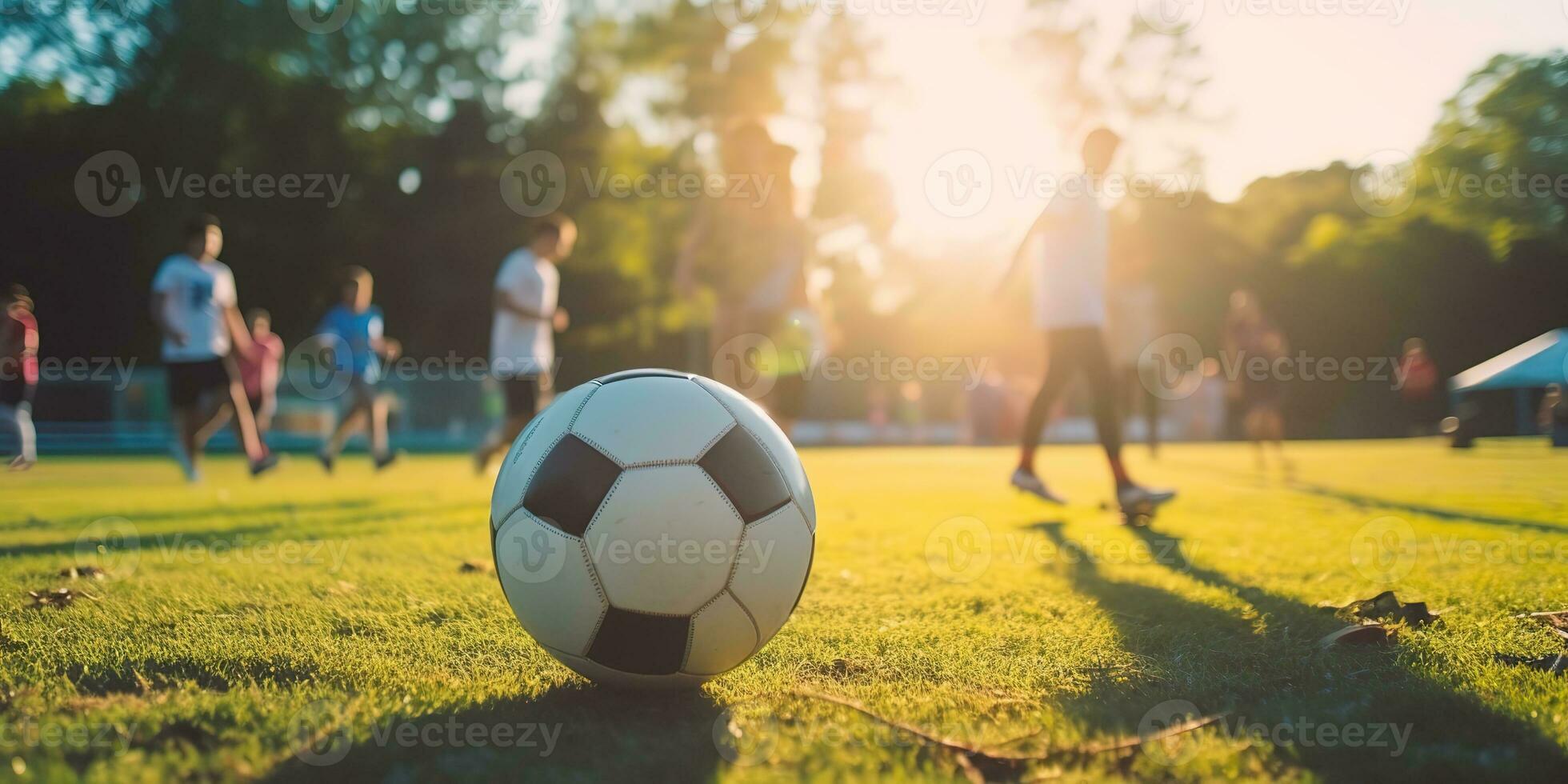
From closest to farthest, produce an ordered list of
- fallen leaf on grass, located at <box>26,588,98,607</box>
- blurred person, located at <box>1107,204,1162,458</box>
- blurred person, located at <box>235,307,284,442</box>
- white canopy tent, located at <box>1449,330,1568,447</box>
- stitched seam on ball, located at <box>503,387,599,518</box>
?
stitched seam on ball, located at <box>503,387,599,518</box>, fallen leaf on grass, located at <box>26,588,98,607</box>, blurred person, located at <box>235,307,284,442</box>, white canopy tent, located at <box>1449,330,1568,447</box>, blurred person, located at <box>1107,204,1162,458</box>

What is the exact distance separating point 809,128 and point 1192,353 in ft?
68.7

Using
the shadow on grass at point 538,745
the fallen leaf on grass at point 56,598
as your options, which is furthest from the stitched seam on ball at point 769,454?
the fallen leaf on grass at point 56,598

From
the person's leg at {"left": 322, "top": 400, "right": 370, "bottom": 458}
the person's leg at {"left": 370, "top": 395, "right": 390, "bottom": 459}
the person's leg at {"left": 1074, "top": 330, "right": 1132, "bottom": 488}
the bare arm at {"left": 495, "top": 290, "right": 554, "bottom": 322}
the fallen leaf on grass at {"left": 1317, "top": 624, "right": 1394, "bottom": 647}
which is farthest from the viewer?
the person's leg at {"left": 322, "top": 400, "right": 370, "bottom": 458}

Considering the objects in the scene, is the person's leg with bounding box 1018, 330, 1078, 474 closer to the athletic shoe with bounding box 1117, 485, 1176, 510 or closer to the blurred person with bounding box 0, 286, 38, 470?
the athletic shoe with bounding box 1117, 485, 1176, 510

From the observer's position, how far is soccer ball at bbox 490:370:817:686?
2354mm

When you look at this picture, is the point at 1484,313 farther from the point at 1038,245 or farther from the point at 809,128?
the point at 1038,245

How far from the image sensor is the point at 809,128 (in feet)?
85.6

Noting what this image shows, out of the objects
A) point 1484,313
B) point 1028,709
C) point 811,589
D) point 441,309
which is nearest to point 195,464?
point 811,589

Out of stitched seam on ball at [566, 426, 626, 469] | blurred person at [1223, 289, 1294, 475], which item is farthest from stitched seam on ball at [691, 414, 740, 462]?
blurred person at [1223, 289, 1294, 475]

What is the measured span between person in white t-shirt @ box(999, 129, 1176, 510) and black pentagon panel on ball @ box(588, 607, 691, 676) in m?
4.41

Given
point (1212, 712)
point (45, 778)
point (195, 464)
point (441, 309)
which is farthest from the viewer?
point (441, 309)

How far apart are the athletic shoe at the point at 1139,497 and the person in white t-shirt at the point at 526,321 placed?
4.66 metres

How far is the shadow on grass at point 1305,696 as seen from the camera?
77.5 inches

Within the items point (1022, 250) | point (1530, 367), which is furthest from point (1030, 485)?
point (1530, 367)
